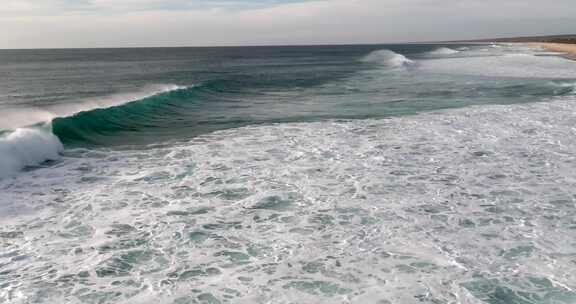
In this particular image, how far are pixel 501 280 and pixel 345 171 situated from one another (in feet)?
17.3

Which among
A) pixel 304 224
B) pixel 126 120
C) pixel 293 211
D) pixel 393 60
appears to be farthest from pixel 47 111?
pixel 393 60

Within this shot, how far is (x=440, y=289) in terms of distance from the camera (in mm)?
5941

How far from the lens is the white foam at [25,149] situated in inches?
461

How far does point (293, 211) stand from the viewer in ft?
28.5

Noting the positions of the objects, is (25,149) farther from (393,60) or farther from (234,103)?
(393,60)

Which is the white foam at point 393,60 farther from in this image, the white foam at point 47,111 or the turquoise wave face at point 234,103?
the white foam at point 47,111

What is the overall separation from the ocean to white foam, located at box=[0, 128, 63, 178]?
51 millimetres

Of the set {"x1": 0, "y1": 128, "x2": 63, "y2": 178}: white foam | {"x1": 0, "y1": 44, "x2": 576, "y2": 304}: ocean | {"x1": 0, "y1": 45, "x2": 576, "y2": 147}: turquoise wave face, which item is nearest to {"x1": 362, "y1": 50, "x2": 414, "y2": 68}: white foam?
{"x1": 0, "y1": 45, "x2": 576, "y2": 147}: turquoise wave face

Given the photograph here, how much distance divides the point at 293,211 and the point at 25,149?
26.6ft

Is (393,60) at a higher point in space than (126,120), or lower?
higher

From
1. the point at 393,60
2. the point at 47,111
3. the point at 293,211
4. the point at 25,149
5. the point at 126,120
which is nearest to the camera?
the point at 293,211

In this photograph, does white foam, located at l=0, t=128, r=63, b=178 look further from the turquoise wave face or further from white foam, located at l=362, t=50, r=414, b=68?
white foam, located at l=362, t=50, r=414, b=68

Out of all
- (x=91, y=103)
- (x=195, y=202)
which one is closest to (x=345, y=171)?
(x=195, y=202)

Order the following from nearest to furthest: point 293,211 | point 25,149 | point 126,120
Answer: point 293,211
point 25,149
point 126,120
